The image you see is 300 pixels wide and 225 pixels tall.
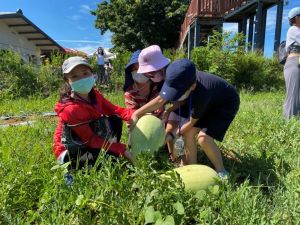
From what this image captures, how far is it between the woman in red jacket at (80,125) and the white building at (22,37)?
1516 cm

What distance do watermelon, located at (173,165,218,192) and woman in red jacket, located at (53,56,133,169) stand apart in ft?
2.19

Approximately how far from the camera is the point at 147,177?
259cm

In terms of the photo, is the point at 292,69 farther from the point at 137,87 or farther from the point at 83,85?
the point at 83,85

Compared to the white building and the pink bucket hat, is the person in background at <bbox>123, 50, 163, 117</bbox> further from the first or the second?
the white building

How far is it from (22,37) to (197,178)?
888 inches

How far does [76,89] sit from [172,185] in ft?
4.80

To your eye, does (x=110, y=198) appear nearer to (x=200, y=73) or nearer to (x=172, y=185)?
(x=172, y=185)

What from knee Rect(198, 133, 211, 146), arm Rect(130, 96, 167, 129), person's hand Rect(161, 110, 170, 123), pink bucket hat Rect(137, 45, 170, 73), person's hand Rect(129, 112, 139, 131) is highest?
pink bucket hat Rect(137, 45, 170, 73)

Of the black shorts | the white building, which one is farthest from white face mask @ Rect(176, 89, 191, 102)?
the white building

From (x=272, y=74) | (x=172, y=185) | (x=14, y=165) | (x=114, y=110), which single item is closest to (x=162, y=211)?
(x=172, y=185)

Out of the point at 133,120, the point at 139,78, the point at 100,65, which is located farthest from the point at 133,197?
the point at 100,65

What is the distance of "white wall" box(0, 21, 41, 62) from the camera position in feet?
66.2

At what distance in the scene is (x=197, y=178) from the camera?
274 cm

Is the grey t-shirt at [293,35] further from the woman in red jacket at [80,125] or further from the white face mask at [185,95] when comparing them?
the woman in red jacket at [80,125]
